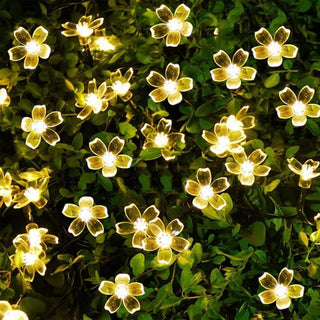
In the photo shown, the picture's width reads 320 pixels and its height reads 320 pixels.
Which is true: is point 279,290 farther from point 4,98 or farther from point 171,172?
point 4,98

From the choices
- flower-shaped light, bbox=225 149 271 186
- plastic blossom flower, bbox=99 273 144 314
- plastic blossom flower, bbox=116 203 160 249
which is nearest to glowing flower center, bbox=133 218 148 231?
plastic blossom flower, bbox=116 203 160 249

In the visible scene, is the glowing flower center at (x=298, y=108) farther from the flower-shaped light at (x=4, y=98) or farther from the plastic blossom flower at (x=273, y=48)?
the flower-shaped light at (x=4, y=98)

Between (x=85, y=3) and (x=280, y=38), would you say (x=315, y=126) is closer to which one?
(x=280, y=38)

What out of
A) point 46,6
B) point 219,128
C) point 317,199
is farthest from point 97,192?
point 46,6

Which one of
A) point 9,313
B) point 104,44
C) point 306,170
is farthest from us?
point 104,44


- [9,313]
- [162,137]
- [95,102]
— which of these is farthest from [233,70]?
[9,313]
